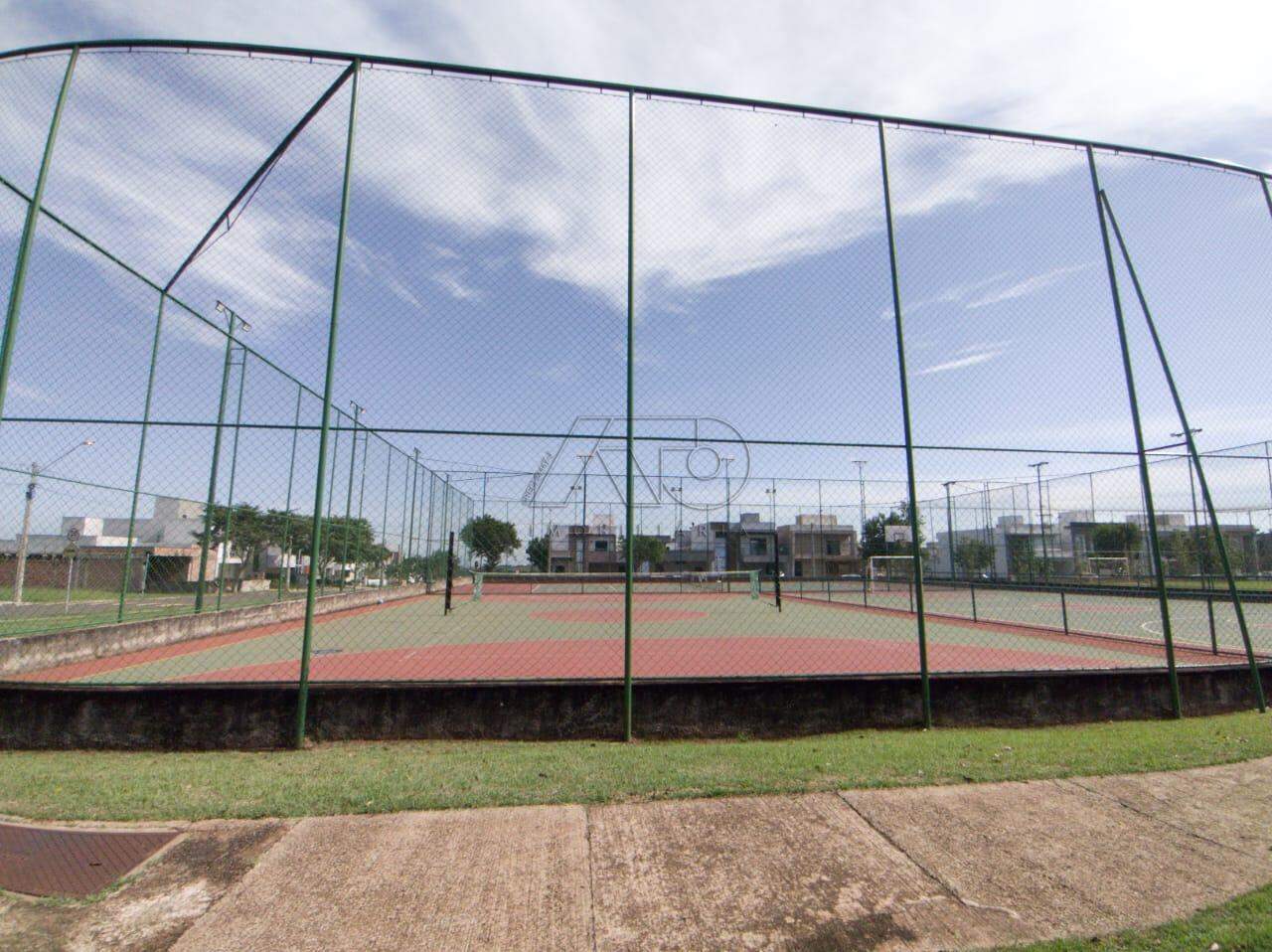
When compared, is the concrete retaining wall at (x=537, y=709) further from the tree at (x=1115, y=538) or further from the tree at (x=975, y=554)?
the tree at (x=1115, y=538)

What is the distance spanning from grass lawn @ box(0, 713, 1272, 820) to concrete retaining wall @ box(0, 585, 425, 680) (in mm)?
3812

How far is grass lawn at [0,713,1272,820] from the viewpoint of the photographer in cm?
362

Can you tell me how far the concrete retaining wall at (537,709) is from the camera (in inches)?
183

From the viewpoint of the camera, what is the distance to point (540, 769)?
4137mm

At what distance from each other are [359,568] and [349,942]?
17.7 m

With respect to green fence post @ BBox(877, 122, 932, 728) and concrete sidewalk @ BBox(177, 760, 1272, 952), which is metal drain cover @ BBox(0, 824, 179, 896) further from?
green fence post @ BBox(877, 122, 932, 728)

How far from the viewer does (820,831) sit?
10.7 ft

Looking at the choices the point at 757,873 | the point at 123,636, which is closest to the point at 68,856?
the point at 757,873

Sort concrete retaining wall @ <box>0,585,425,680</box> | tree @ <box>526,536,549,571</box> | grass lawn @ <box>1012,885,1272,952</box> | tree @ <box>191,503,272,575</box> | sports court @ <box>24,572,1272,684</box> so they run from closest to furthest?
grass lawn @ <box>1012,885,1272,952</box>
concrete retaining wall @ <box>0,585,425,680</box>
sports court @ <box>24,572,1272,684</box>
tree @ <box>191,503,272,575</box>
tree @ <box>526,536,549,571</box>

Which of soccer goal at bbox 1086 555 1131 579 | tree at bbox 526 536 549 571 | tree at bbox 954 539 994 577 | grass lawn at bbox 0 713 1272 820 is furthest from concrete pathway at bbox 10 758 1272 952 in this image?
tree at bbox 954 539 994 577

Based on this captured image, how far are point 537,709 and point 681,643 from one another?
22.7 feet

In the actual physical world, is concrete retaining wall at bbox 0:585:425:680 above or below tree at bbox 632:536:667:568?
below

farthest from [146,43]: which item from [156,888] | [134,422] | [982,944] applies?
[982,944]

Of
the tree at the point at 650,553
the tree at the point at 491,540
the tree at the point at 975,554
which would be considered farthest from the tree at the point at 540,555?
the tree at the point at 975,554
